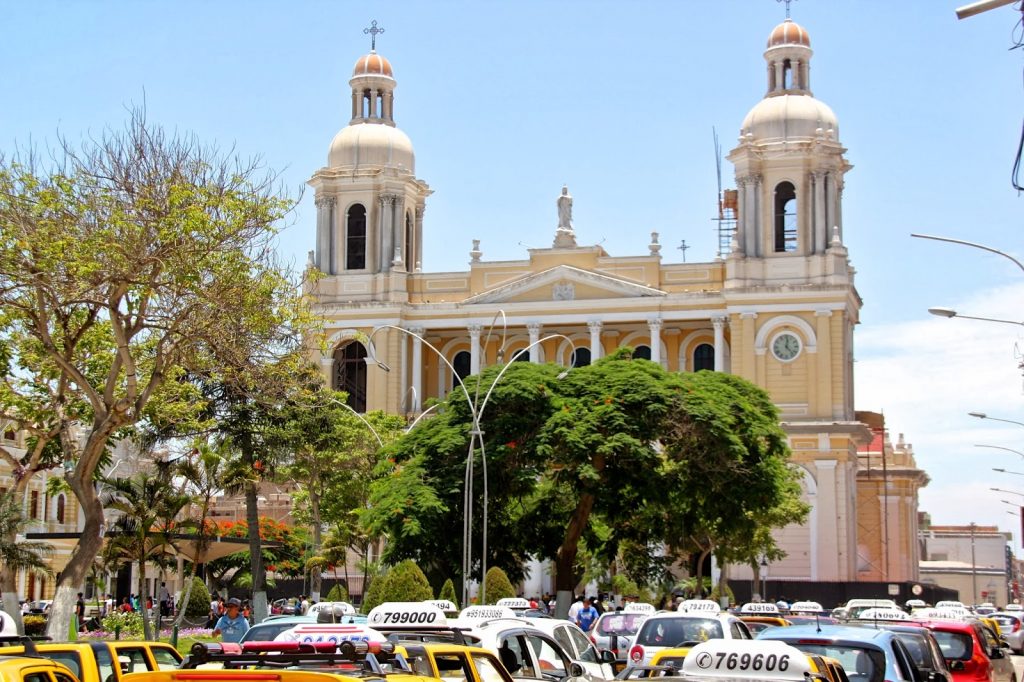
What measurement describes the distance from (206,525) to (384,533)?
690cm

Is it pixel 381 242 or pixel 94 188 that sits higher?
pixel 381 242

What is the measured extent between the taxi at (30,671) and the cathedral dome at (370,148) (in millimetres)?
64812

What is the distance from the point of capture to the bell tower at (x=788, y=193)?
6862 centimetres

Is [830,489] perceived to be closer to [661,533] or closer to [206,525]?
[661,533]

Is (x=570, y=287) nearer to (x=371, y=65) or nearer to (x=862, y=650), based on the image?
(x=371, y=65)

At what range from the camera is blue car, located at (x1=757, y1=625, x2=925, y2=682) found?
1320 centimetres

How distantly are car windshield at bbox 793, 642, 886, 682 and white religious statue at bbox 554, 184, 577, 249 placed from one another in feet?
193

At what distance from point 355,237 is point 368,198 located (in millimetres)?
2010

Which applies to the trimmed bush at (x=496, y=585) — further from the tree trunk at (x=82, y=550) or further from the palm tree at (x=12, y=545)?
the tree trunk at (x=82, y=550)

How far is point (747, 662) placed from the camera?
408 inches

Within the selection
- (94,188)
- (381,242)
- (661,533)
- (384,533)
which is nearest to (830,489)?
(381,242)

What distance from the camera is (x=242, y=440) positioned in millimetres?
39094

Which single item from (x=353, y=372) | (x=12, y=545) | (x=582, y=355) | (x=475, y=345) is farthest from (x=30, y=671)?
(x=353, y=372)

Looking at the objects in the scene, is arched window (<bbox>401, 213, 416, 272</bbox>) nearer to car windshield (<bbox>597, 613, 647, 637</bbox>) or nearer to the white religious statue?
the white religious statue
